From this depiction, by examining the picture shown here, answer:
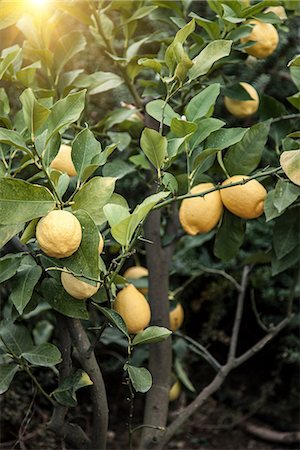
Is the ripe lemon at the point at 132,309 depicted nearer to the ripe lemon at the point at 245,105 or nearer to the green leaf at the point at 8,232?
the green leaf at the point at 8,232

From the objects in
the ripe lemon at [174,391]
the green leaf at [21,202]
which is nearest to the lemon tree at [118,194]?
the green leaf at [21,202]

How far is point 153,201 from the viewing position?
720mm

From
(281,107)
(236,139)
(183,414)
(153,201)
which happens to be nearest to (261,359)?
(183,414)

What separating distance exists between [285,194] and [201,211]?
126 millimetres

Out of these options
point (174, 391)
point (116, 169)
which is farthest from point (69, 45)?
point (174, 391)

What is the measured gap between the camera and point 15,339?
0.99 metres

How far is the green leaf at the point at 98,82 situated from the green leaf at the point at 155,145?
0.30 metres

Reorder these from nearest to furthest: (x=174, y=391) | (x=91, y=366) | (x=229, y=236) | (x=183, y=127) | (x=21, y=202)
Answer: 1. (x=21, y=202)
2. (x=183, y=127)
3. (x=91, y=366)
4. (x=229, y=236)
5. (x=174, y=391)

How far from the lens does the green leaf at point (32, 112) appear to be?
0.76 m

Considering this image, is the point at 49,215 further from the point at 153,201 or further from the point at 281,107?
the point at 281,107

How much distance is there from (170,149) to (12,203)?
0.21 metres

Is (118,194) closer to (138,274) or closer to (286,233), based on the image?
(286,233)

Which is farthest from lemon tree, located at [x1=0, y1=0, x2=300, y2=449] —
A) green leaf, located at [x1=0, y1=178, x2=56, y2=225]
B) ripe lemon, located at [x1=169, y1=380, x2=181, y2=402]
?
ripe lemon, located at [x1=169, y1=380, x2=181, y2=402]

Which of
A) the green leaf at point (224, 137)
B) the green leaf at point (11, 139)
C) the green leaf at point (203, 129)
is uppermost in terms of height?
the green leaf at point (11, 139)
